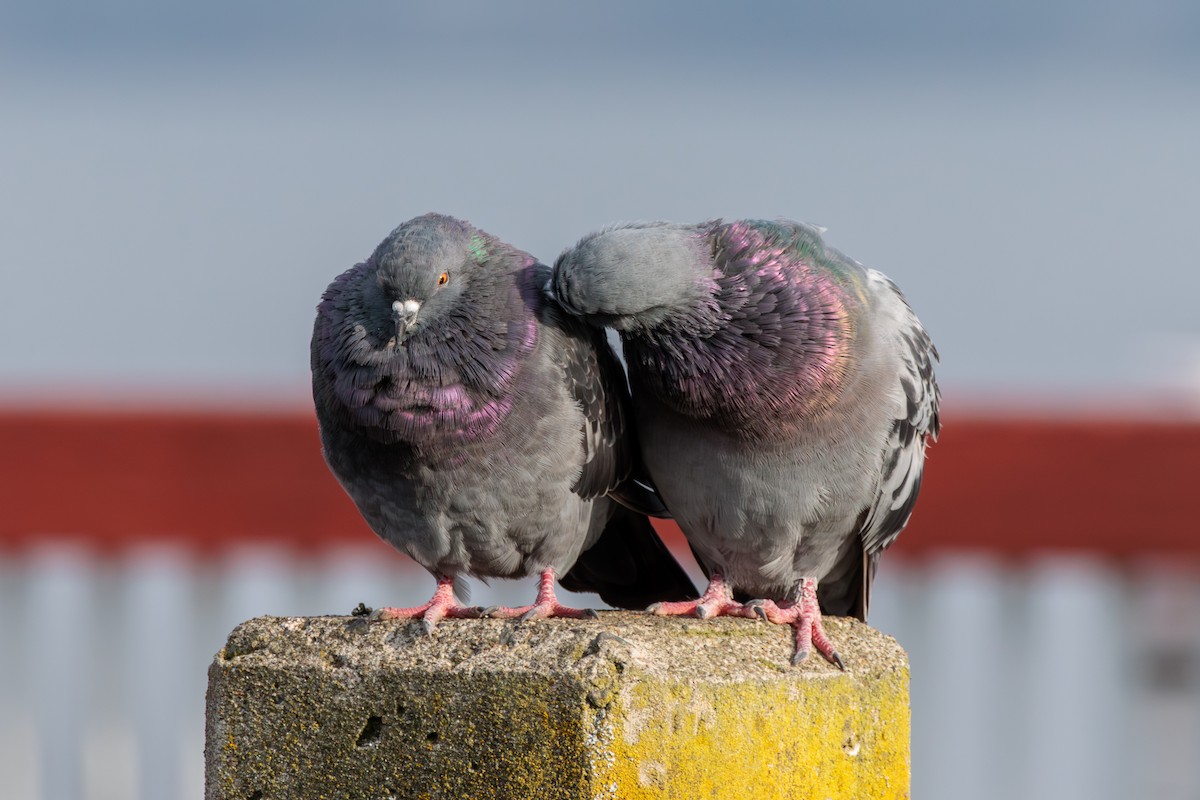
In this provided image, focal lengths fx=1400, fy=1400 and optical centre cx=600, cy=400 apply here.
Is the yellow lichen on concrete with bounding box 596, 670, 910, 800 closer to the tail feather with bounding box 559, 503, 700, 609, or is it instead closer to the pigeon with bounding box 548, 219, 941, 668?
the pigeon with bounding box 548, 219, 941, 668

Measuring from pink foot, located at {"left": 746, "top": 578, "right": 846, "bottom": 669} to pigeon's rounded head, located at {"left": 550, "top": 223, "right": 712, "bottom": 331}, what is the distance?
2.64ft

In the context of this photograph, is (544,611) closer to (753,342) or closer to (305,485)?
(753,342)

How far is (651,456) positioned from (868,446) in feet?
2.10

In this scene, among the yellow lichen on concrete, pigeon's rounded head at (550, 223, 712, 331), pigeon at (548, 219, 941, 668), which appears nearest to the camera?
the yellow lichen on concrete

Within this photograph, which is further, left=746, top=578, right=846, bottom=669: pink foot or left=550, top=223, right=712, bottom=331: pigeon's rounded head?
left=550, top=223, right=712, bottom=331: pigeon's rounded head

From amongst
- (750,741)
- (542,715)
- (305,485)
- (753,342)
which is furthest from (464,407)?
(305,485)

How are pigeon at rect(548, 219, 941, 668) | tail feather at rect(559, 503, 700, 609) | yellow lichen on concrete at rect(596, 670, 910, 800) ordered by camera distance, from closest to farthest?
yellow lichen on concrete at rect(596, 670, 910, 800)
pigeon at rect(548, 219, 941, 668)
tail feather at rect(559, 503, 700, 609)

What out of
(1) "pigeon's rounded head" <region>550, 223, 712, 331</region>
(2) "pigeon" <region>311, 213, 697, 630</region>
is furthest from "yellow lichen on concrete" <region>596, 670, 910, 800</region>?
(1) "pigeon's rounded head" <region>550, 223, 712, 331</region>

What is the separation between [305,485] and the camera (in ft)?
22.0

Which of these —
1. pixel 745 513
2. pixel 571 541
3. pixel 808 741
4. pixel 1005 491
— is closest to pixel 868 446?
pixel 745 513

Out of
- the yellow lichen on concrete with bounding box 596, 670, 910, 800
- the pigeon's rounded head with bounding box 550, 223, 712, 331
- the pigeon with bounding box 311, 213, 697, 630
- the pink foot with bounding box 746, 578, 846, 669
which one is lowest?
the yellow lichen on concrete with bounding box 596, 670, 910, 800

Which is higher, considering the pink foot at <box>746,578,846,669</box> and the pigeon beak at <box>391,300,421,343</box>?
the pigeon beak at <box>391,300,421,343</box>

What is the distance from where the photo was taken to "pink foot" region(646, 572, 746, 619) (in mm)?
3711

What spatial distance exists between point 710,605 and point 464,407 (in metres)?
0.92
